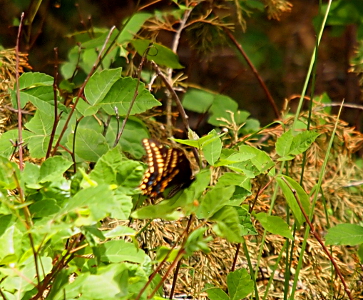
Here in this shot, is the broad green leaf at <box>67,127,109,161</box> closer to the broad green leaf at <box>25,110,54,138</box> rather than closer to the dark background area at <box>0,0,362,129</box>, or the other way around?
the broad green leaf at <box>25,110,54,138</box>

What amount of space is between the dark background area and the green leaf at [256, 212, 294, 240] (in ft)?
4.22

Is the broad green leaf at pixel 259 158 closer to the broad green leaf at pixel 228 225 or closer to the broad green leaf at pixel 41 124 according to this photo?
the broad green leaf at pixel 228 225

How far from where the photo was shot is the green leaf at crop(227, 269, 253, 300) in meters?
0.84

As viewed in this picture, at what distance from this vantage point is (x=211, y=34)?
206cm

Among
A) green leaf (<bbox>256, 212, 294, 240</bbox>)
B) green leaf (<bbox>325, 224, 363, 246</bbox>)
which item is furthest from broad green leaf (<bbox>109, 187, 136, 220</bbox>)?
green leaf (<bbox>325, 224, 363, 246</bbox>)

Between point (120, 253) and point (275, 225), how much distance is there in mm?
332

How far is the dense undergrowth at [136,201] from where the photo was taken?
1.98 feet

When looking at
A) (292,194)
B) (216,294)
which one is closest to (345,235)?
(292,194)

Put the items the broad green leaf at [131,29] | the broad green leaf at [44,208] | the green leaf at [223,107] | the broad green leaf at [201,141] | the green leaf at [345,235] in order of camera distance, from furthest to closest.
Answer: the green leaf at [223,107] < the broad green leaf at [131,29] < the green leaf at [345,235] < the broad green leaf at [201,141] < the broad green leaf at [44,208]

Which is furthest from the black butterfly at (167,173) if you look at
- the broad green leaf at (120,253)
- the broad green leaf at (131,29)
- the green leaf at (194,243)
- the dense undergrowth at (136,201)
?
the broad green leaf at (131,29)

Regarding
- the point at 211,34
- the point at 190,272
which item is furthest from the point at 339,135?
the point at 190,272

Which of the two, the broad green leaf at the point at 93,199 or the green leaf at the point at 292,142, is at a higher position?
the broad green leaf at the point at 93,199

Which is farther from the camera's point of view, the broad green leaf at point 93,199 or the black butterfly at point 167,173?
the black butterfly at point 167,173

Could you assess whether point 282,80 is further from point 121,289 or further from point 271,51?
point 121,289
